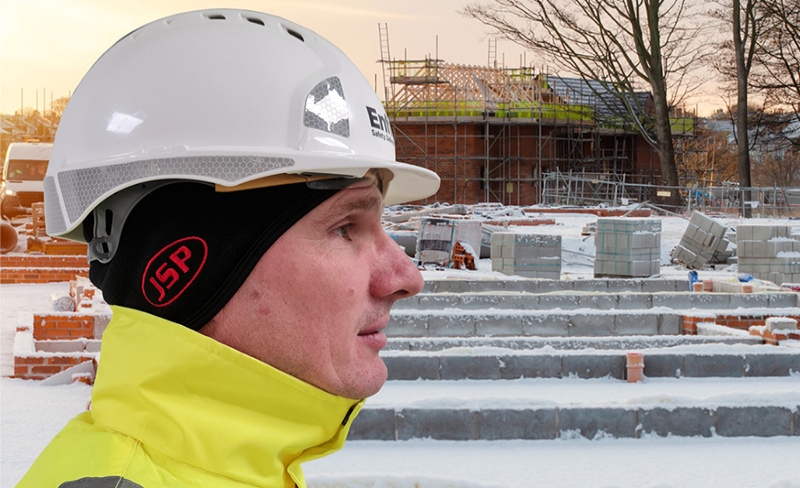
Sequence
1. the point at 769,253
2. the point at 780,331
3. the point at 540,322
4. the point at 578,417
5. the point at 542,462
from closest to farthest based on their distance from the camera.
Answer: the point at 542,462 < the point at 578,417 < the point at 780,331 < the point at 540,322 < the point at 769,253

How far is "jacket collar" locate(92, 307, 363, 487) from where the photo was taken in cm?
114

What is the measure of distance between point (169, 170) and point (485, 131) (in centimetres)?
3770

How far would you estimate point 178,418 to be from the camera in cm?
112

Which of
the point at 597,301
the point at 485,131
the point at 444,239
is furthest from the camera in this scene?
the point at 485,131

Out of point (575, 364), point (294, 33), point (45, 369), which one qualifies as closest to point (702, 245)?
point (575, 364)

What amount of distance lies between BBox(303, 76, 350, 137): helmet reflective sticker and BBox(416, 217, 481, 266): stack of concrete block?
51.5 ft

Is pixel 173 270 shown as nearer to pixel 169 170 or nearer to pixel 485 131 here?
pixel 169 170

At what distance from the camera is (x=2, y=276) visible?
52.8ft

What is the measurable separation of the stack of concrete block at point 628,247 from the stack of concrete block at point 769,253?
4.87 feet

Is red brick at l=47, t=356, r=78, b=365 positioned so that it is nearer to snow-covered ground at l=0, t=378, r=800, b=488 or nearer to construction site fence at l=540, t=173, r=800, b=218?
snow-covered ground at l=0, t=378, r=800, b=488

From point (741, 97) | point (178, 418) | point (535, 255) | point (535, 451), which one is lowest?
point (535, 451)

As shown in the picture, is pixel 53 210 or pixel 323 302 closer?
pixel 323 302

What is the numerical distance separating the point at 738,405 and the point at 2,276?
1372 centimetres

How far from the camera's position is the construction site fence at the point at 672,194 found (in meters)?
28.8
